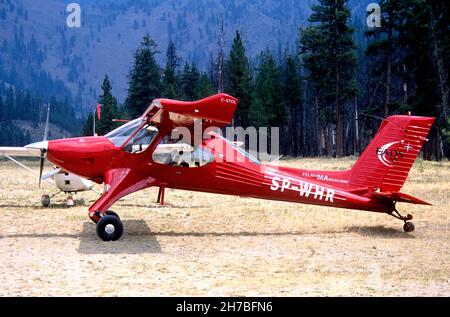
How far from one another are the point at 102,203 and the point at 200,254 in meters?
2.41

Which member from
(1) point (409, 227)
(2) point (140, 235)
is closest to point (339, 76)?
(1) point (409, 227)

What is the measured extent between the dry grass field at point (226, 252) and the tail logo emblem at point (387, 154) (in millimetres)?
1547

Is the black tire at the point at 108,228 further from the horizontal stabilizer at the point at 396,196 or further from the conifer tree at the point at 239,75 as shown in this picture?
the conifer tree at the point at 239,75

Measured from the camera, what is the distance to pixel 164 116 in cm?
1121

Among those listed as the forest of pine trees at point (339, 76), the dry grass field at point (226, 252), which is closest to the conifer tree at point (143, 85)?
the forest of pine trees at point (339, 76)

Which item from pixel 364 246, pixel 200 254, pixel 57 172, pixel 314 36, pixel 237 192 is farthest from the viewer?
pixel 314 36

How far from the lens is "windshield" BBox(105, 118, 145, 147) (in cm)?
1170

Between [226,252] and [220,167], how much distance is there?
2.47 meters

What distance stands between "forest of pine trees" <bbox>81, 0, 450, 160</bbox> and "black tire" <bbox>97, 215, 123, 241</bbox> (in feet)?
75.4

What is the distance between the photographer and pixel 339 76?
59219 mm

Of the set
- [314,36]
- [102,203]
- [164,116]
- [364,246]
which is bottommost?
[364,246]
